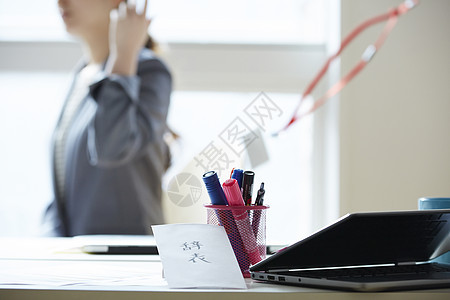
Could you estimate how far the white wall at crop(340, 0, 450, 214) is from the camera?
1.75 metres

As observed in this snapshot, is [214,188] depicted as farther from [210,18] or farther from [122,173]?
[210,18]

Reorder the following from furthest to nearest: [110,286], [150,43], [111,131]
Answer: [150,43]
[111,131]
[110,286]

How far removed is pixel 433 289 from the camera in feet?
1.56

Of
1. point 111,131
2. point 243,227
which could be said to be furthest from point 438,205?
point 111,131

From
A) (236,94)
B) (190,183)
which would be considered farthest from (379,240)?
(236,94)

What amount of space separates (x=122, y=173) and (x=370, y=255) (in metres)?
1.11

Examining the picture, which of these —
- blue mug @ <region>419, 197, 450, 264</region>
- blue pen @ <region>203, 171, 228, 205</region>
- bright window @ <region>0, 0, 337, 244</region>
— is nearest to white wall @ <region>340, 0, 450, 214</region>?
bright window @ <region>0, 0, 337, 244</region>

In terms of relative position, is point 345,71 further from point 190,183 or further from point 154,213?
point 190,183

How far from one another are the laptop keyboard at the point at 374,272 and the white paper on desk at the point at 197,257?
6 centimetres

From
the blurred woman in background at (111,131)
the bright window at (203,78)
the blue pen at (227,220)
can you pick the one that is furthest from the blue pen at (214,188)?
the bright window at (203,78)

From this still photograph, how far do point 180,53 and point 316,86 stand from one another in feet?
1.51

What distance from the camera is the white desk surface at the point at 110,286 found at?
0.44 m

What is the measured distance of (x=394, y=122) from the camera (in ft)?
5.79

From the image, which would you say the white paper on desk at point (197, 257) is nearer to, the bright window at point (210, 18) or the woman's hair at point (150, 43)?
the woman's hair at point (150, 43)
